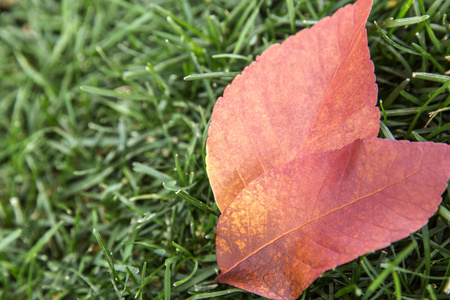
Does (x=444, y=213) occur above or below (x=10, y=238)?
above

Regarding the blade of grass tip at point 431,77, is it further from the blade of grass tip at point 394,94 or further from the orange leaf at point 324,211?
the orange leaf at point 324,211

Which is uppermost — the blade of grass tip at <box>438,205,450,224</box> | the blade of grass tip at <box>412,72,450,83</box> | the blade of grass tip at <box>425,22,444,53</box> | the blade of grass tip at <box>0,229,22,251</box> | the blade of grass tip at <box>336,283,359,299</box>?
the blade of grass tip at <box>425,22,444,53</box>

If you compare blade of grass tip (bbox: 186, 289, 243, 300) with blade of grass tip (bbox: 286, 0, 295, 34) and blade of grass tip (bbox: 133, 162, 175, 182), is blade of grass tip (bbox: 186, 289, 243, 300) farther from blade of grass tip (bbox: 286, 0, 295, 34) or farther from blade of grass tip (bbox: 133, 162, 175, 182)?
blade of grass tip (bbox: 286, 0, 295, 34)

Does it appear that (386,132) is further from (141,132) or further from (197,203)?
(141,132)

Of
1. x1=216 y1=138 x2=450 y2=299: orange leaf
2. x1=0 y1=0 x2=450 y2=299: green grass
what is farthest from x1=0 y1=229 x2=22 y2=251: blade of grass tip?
x1=216 y1=138 x2=450 y2=299: orange leaf

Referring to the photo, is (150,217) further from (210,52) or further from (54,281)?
(210,52)

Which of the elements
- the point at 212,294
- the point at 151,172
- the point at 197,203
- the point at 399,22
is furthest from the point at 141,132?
the point at 399,22
